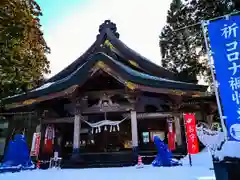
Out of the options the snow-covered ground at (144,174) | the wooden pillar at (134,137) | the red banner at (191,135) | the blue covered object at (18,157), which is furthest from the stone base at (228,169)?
the blue covered object at (18,157)

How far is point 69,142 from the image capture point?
38.1 feet

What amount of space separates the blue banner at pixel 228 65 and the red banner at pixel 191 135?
446cm

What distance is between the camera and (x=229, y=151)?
2822mm

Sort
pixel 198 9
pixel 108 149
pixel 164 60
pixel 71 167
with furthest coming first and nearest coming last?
pixel 164 60
pixel 198 9
pixel 108 149
pixel 71 167

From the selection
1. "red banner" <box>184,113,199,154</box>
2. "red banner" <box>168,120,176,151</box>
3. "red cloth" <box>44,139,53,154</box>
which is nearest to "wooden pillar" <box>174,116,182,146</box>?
"red banner" <box>168,120,176,151</box>

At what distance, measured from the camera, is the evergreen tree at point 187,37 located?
614 inches

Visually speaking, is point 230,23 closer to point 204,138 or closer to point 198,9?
point 204,138

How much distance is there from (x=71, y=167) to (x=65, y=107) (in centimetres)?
434

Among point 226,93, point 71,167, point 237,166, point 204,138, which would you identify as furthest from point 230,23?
point 71,167

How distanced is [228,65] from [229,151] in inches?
64.3

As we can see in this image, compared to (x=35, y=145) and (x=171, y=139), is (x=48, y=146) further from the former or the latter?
(x=171, y=139)

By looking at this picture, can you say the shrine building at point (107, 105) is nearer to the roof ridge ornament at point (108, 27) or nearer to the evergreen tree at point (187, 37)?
the roof ridge ornament at point (108, 27)

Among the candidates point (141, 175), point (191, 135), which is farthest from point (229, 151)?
point (191, 135)

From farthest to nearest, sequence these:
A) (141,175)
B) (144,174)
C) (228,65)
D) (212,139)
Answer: (144,174), (141,175), (212,139), (228,65)
